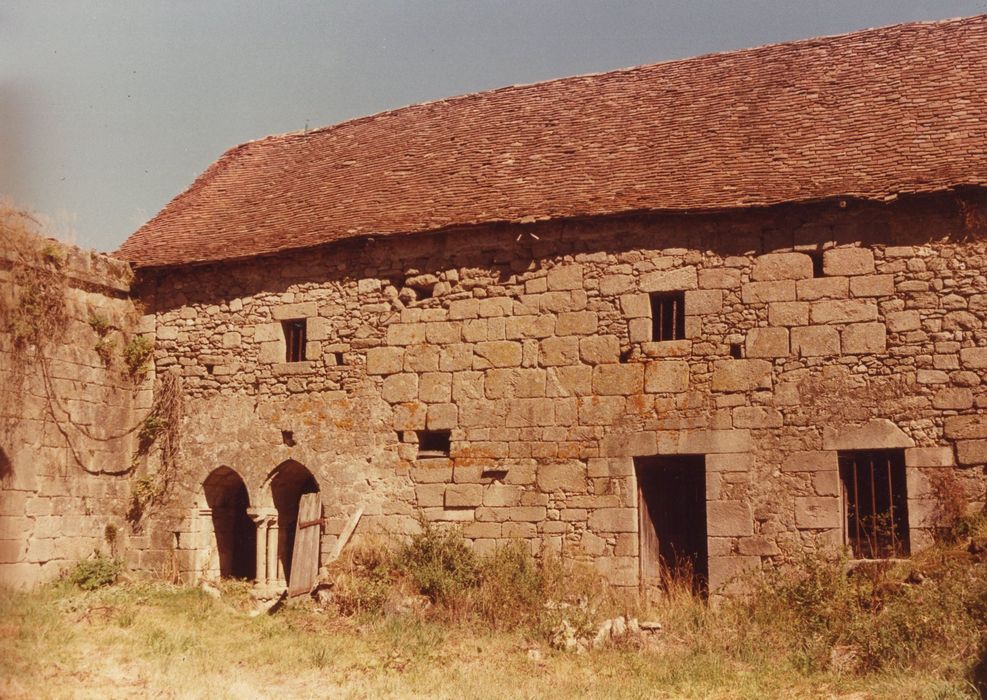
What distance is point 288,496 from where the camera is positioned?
543 inches

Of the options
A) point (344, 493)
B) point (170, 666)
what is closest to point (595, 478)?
point (344, 493)

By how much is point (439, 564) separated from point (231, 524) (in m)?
4.09

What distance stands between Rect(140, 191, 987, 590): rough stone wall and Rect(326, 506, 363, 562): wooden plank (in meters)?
0.10

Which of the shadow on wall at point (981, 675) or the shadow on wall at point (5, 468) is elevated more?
the shadow on wall at point (5, 468)

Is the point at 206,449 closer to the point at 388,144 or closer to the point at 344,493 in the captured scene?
the point at 344,493

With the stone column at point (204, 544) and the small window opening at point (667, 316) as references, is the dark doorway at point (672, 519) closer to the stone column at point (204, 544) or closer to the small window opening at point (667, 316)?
the small window opening at point (667, 316)

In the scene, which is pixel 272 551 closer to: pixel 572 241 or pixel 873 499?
pixel 572 241

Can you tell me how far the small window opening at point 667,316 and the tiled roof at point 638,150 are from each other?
1.02 meters

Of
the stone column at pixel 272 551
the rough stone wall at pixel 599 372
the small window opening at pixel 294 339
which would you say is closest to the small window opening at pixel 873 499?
the rough stone wall at pixel 599 372

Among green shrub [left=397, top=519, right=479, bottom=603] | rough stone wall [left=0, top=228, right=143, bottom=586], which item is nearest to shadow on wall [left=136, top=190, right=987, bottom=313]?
rough stone wall [left=0, top=228, right=143, bottom=586]

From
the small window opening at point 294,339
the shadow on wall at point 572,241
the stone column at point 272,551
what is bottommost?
the stone column at point 272,551

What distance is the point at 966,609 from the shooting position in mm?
8844

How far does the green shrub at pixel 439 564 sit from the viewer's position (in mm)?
11062

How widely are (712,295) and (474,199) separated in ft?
11.1
